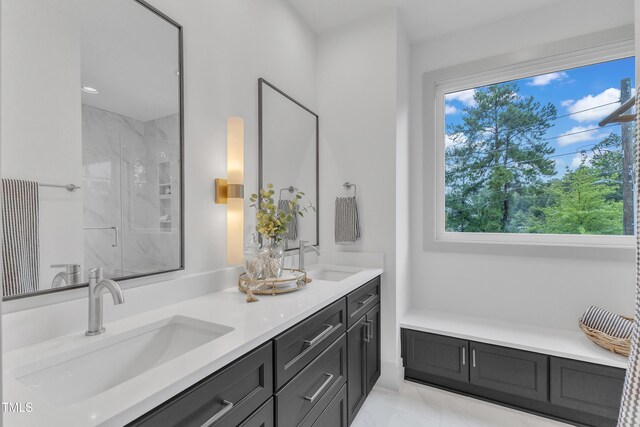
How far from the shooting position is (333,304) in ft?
5.02

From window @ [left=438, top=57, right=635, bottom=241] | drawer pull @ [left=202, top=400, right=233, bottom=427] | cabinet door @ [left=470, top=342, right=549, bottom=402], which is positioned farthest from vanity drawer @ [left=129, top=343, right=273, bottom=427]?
window @ [left=438, top=57, right=635, bottom=241]

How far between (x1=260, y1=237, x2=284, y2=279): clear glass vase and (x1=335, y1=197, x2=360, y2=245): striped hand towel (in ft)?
2.53

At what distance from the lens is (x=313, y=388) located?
4.43 ft

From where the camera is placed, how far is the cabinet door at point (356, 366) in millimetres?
1718

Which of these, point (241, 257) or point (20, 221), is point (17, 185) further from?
point (241, 257)

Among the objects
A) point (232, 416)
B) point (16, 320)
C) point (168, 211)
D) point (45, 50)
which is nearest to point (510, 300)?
point (232, 416)

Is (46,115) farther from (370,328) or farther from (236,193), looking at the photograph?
(370,328)

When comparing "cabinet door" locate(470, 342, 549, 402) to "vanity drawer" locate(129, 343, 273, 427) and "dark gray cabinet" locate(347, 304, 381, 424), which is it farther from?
"vanity drawer" locate(129, 343, 273, 427)

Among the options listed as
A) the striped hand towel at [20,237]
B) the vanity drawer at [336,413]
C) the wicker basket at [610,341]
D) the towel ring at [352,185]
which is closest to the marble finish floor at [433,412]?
the vanity drawer at [336,413]

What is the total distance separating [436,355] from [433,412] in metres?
0.36

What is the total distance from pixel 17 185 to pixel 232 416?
932mm

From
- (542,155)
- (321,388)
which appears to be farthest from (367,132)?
(321,388)

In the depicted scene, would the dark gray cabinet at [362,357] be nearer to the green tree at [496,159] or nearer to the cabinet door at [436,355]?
the cabinet door at [436,355]

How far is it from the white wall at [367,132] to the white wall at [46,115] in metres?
1.70
